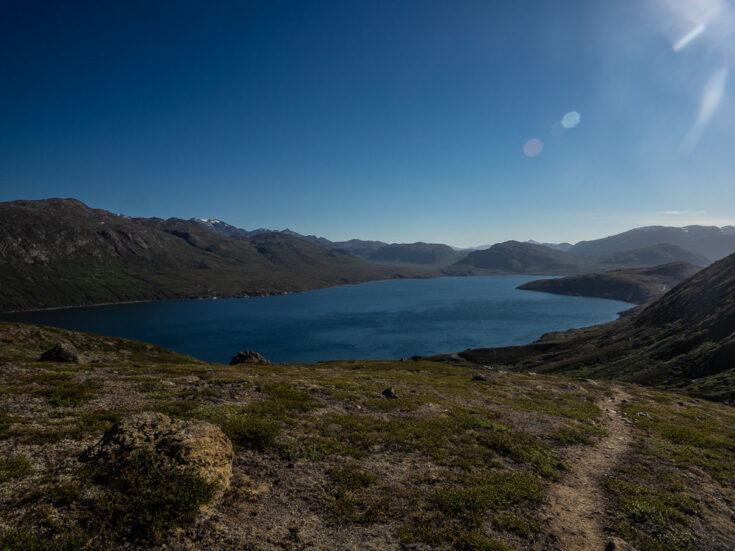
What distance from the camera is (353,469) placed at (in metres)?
14.9

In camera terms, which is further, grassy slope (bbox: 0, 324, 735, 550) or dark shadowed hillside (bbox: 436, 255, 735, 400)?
dark shadowed hillside (bbox: 436, 255, 735, 400)

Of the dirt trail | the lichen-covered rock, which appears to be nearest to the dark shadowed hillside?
the dirt trail

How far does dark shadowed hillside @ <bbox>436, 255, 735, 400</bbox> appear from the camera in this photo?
272ft

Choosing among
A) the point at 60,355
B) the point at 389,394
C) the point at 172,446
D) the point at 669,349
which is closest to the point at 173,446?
the point at 172,446

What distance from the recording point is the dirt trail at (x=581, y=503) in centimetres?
1198

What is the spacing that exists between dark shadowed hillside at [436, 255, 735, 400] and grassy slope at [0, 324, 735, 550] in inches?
2609

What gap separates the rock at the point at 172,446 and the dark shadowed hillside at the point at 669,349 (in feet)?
285

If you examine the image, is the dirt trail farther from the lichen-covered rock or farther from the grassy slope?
the lichen-covered rock

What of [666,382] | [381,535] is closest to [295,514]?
[381,535]

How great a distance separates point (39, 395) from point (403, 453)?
21213mm

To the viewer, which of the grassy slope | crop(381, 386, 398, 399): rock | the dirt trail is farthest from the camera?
crop(381, 386, 398, 399): rock

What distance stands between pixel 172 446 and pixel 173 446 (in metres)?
0.04

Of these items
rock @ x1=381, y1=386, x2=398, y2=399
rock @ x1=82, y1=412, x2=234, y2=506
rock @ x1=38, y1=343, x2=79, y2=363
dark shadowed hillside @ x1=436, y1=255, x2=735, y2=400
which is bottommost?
dark shadowed hillside @ x1=436, y1=255, x2=735, y2=400

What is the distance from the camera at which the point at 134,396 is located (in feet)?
67.6
